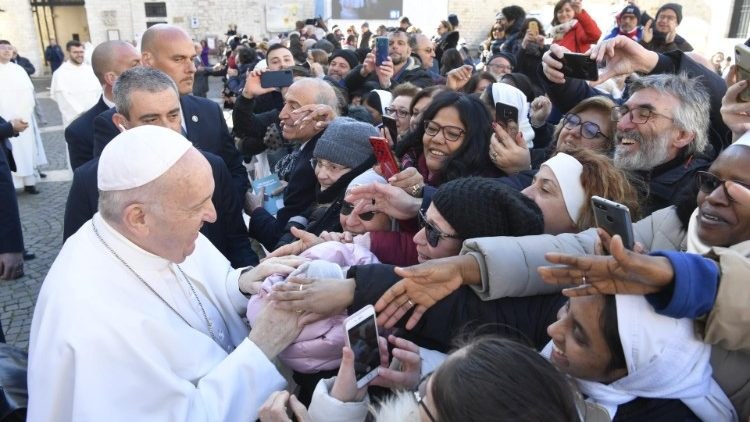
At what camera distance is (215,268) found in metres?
2.36

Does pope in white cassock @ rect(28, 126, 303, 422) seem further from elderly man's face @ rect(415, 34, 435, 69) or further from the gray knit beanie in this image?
elderly man's face @ rect(415, 34, 435, 69)

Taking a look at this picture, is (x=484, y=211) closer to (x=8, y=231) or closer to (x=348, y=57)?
(x=8, y=231)

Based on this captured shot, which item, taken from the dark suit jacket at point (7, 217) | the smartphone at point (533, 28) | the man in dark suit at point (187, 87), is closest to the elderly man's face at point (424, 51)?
the smartphone at point (533, 28)

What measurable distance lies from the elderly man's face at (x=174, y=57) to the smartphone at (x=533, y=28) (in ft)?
13.4

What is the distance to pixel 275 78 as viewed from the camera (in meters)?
4.78

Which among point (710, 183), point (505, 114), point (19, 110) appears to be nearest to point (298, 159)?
point (505, 114)

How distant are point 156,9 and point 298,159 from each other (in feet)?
93.2

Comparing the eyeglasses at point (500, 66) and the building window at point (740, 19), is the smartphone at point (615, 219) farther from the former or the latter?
the building window at point (740, 19)

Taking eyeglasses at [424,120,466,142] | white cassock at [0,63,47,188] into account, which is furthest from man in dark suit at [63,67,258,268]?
white cassock at [0,63,47,188]

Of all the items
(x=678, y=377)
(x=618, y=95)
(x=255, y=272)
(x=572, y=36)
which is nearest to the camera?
(x=678, y=377)

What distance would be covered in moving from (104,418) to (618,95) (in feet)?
15.9

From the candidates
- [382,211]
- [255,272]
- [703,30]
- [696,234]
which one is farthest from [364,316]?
[703,30]

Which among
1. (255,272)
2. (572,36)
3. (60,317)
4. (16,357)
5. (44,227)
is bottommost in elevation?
(44,227)

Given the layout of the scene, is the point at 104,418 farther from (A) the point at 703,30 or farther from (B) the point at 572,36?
(A) the point at 703,30
